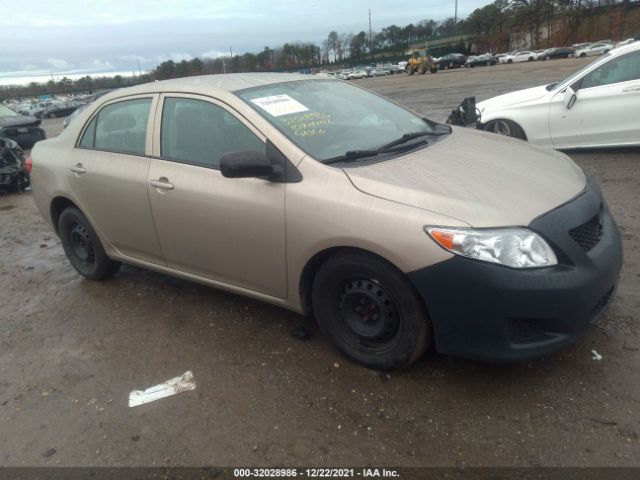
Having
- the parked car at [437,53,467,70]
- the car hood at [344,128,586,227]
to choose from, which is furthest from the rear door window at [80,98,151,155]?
the parked car at [437,53,467,70]

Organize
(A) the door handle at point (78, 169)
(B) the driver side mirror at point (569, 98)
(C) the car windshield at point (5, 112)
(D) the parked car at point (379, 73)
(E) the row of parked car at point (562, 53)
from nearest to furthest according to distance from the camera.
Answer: (A) the door handle at point (78, 169)
(B) the driver side mirror at point (569, 98)
(C) the car windshield at point (5, 112)
(E) the row of parked car at point (562, 53)
(D) the parked car at point (379, 73)

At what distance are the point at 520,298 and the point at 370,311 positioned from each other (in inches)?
31.8

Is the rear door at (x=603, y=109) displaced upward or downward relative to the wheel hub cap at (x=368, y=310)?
upward

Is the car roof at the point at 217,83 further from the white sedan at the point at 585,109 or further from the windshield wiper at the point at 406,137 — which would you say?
the white sedan at the point at 585,109

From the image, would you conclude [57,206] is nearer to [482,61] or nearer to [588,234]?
[588,234]

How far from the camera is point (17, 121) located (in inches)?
604

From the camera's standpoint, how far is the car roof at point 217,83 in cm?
347

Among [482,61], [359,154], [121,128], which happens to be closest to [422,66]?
[482,61]

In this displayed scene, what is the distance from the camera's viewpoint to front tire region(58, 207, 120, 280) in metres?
4.41

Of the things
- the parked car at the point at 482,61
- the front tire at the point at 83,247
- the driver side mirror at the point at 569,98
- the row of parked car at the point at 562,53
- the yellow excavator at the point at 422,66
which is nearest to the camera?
the front tire at the point at 83,247

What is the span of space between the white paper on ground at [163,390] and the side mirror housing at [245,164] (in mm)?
1243

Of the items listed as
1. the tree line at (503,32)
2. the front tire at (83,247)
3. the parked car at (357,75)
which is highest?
the tree line at (503,32)

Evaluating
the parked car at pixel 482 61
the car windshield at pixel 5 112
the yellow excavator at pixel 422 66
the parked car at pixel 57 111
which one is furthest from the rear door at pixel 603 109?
the parked car at pixel 482 61

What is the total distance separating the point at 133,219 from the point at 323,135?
161cm
